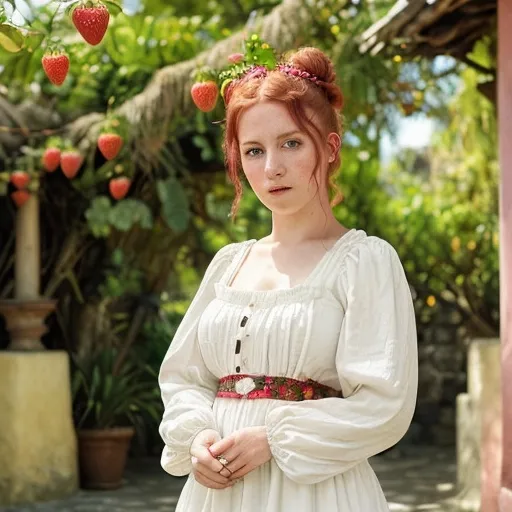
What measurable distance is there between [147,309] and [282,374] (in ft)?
22.3

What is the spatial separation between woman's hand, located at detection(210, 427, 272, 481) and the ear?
683mm

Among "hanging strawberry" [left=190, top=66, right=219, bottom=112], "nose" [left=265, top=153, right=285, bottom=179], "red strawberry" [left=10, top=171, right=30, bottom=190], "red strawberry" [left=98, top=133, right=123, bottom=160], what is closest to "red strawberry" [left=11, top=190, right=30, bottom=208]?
"red strawberry" [left=10, top=171, right=30, bottom=190]

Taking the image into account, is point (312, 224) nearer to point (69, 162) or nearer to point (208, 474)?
point (208, 474)

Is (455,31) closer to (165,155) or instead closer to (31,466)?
(165,155)

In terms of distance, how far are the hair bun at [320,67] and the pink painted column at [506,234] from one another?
2.36 meters

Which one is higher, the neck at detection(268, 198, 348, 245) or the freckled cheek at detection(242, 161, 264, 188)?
the freckled cheek at detection(242, 161, 264, 188)

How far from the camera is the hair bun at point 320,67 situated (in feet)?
8.18

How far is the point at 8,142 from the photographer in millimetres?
7227

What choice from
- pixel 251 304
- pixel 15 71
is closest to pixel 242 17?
pixel 15 71

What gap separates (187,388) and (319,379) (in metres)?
0.36

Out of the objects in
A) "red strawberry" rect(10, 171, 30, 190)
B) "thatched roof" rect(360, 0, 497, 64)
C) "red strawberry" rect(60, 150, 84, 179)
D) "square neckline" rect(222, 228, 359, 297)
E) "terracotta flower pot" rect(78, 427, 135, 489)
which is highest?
"thatched roof" rect(360, 0, 497, 64)

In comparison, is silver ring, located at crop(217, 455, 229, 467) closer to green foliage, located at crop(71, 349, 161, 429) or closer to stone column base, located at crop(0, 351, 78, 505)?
stone column base, located at crop(0, 351, 78, 505)

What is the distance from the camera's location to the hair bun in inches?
98.2

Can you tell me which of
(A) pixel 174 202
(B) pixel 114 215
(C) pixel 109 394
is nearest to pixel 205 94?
(B) pixel 114 215
